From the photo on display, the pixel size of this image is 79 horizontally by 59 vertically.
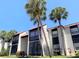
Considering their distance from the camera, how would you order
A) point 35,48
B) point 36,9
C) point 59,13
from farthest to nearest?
point 35,48
point 59,13
point 36,9

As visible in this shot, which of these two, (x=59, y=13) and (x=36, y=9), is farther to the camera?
(x=59, y=13)

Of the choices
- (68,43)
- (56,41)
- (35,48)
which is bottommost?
(35,48)

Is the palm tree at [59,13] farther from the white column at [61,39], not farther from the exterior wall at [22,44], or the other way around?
the exterior wall at [22,44]

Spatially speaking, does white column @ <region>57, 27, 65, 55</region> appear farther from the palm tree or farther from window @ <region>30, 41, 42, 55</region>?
→ window @ <region>30, 41, 42, 55</region>

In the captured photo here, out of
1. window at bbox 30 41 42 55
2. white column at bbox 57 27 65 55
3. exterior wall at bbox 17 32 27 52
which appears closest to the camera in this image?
white column at bbox 57 27 65 55

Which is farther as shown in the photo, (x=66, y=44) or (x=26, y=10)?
(x=66, y=44)

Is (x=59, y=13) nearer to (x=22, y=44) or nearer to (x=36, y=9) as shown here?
(x=36, y=9)

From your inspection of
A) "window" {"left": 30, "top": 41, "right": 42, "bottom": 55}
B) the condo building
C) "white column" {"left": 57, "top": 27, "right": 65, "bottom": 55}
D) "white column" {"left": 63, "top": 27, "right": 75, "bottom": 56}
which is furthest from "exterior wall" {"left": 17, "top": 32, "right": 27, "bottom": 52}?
"white column" {"left": 63, "top": 27, "right": 75, "bottom": 56}

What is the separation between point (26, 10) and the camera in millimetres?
41906

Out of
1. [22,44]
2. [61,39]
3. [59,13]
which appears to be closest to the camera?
[59,13]

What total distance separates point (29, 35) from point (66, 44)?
16.3 metres

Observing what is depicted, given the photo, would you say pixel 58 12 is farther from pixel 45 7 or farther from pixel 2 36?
pixel 2 36

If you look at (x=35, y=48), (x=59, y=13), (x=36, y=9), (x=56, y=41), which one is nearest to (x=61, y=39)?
(x=56, y=41)

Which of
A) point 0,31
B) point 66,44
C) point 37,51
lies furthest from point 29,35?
point 0,31
